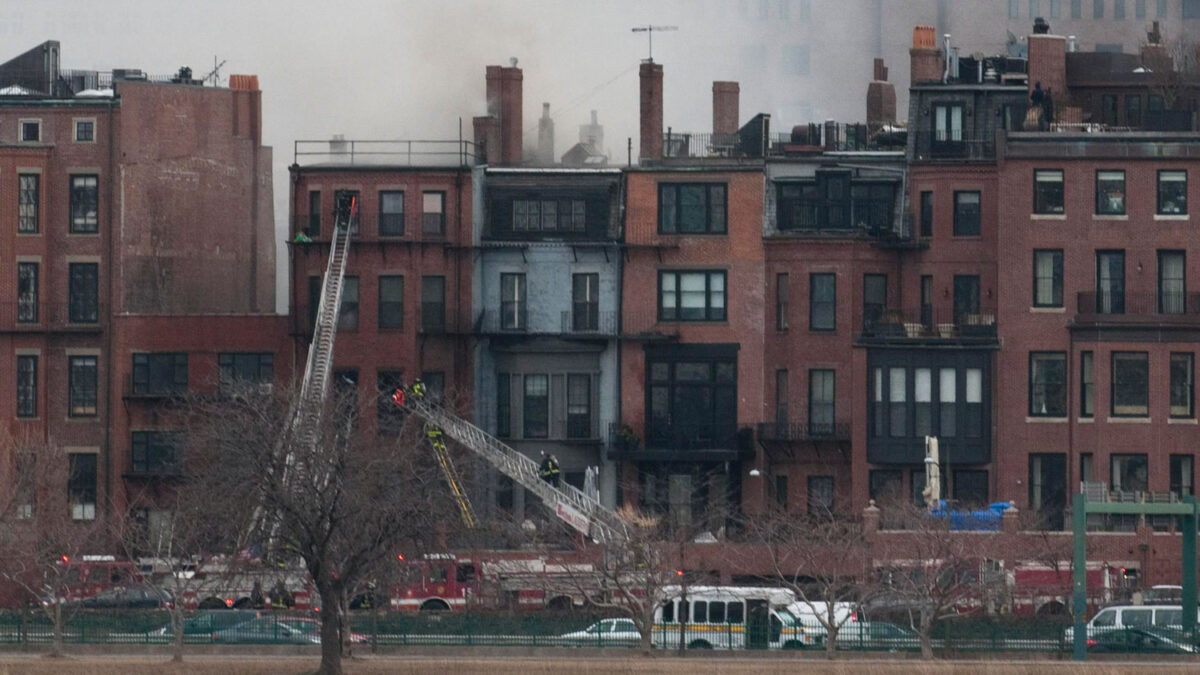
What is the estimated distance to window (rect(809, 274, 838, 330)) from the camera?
100688 mm

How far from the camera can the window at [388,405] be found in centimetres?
9500

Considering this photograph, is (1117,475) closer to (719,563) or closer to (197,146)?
(719,563)

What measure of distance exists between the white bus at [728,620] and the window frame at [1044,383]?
52.4 feet

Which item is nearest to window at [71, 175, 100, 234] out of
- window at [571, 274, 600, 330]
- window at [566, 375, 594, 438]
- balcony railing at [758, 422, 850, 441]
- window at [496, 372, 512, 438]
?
window at [496, 372, 512, 438]

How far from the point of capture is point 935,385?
96.0m

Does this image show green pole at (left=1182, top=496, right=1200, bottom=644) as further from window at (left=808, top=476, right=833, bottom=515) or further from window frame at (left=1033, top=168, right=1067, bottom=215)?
window at (left=808, top=476, right=833, bottom=515)

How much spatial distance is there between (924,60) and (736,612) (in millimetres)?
30663

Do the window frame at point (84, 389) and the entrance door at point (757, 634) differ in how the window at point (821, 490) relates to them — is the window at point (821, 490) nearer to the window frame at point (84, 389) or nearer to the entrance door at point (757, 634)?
the entrance door at point (757, 634)

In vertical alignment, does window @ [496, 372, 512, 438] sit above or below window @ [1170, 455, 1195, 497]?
above

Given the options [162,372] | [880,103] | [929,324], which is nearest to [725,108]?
[880,103]

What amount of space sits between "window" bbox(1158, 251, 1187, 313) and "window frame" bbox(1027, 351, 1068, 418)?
3.60m

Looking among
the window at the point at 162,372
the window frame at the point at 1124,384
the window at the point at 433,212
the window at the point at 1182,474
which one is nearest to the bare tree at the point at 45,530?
the window at the point at 162,372

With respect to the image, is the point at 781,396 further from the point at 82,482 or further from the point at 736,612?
the point at 82,482

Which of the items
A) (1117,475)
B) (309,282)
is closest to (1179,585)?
(1117,475)
